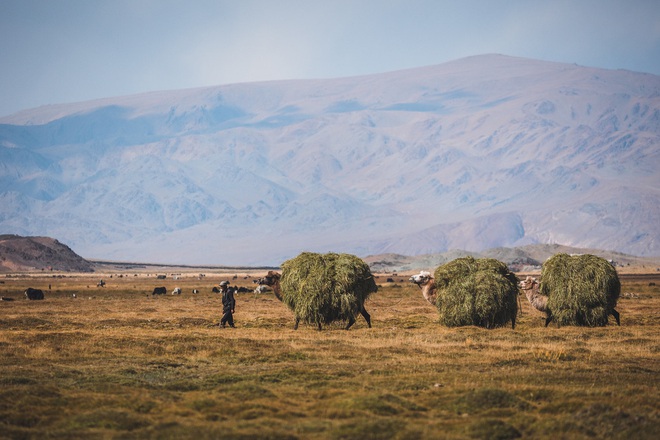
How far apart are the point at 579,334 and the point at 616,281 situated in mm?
4310

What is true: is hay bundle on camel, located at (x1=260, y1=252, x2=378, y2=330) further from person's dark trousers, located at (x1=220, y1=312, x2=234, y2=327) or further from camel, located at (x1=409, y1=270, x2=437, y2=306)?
person's dark trousers, located at (x1=220, y1=312, x2=234, y2=327)

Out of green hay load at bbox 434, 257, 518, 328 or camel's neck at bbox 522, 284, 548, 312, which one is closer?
green hay load at bbox 434, 257, 518, 328

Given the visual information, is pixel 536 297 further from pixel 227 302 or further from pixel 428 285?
pixel 227 302

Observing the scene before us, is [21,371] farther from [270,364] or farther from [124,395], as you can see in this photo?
[270,364]

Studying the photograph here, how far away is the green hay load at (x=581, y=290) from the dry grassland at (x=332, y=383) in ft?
2.91

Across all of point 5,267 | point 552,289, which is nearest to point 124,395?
point 552,289

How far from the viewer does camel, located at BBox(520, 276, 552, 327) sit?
36.4 meters

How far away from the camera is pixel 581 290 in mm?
34750

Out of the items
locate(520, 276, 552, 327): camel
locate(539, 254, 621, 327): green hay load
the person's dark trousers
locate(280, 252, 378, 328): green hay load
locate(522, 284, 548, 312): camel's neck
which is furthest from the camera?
locate(522, 284, 548, 312): camel's neck

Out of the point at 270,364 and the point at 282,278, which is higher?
the point at 282,278

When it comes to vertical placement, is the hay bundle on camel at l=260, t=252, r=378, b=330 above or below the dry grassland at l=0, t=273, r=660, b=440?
above

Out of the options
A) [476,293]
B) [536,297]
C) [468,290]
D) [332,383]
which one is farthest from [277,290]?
[332,383]

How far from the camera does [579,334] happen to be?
3188 centimetres

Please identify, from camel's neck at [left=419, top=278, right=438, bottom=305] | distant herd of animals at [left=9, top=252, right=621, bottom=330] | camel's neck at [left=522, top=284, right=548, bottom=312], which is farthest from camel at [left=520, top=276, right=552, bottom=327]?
camel's neck at [left=419, top=278, right=438, bottom=305]
